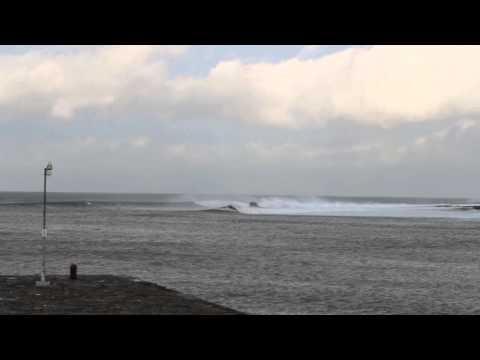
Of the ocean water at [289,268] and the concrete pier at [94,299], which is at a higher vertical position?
the concrete pier at [94,299]

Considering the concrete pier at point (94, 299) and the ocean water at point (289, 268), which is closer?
the concrete pier at point (94, 299)

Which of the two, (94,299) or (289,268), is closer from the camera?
(94,299)

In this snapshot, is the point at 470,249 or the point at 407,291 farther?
the point at 470,249

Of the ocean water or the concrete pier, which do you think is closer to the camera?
the concrete pier

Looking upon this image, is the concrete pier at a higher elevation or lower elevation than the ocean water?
higher
